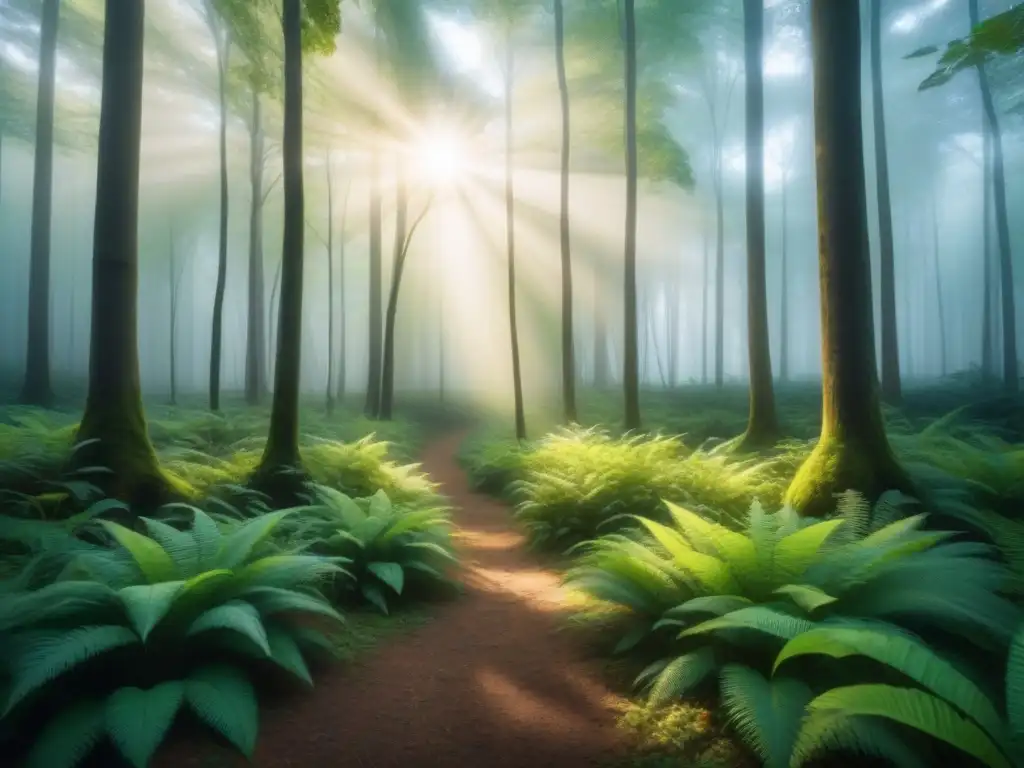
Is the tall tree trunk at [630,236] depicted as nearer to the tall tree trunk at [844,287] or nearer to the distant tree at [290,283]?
the tall tree trunk at [844,287]

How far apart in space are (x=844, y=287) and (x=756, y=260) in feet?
19.7

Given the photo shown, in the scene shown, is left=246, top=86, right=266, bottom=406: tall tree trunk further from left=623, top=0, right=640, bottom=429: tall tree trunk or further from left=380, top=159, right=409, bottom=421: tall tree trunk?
left=623, top=0, right=640, bottom=429: tall tree trunk

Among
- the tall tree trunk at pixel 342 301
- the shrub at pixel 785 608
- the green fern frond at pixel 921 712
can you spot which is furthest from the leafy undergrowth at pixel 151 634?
the tall tree trunk at pixel 342 301

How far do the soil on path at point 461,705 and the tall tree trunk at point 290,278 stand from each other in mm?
4037

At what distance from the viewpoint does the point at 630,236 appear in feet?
44.3

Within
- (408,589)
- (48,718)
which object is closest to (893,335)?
(408,589)

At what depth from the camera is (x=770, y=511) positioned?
6.86m

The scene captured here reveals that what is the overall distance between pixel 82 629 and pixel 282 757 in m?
1.32

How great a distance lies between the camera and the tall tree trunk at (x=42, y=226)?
15.5 m

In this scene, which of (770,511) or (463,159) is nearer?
(770,511)

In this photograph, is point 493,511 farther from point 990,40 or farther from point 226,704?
point 990,40

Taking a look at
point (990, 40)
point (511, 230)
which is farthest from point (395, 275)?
point (990, 40)

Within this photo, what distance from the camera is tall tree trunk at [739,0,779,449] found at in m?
11.1

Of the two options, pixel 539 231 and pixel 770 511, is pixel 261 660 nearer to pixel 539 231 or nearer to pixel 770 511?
pixel 770 511
